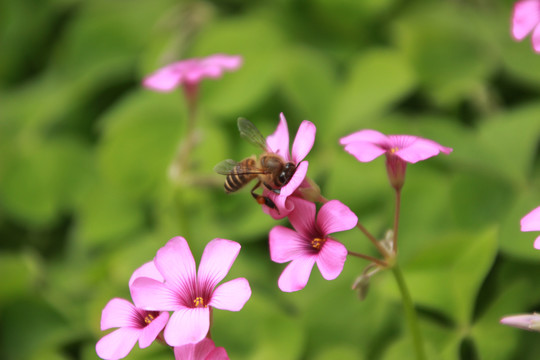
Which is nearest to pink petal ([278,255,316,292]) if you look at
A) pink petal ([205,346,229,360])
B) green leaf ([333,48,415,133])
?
pink petal ([205,346,229,360])

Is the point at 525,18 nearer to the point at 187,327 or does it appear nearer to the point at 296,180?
the point at 296,180

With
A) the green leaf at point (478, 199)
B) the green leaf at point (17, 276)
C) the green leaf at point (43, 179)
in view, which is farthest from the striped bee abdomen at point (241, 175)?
the green leaf at point (43, 179)

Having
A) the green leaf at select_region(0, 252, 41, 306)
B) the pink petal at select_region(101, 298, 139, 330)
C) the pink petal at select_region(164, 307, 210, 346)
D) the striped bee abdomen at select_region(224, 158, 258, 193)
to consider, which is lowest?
the pink petal at select_region(164, 307, 210, 346)

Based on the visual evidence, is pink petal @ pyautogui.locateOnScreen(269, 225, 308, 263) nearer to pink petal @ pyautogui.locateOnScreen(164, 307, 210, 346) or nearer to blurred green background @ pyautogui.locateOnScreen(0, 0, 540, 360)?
pink petal @ pyautogui.locateOnScreen(164, 307, 210, 346)

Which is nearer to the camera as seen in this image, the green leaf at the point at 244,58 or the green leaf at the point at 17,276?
the green leaf at the point at 17,276

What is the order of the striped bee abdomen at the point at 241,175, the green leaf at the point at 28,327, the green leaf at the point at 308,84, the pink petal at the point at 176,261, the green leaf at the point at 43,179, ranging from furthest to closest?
the green leaf at the point at 43,179, the green leaf at the point at 308,84, the green leaf at the point at 28,327, the striped bee abdomen at the point at 241,175, the pink petal at the point at 176,261

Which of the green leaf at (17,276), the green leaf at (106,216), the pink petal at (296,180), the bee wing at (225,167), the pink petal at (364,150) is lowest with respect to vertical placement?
the pink petal at (296,180)

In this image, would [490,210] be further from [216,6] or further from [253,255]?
[216,6]

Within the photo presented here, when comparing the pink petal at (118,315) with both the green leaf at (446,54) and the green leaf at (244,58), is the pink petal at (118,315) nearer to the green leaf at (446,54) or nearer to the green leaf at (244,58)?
the green leaf at (244,58)
